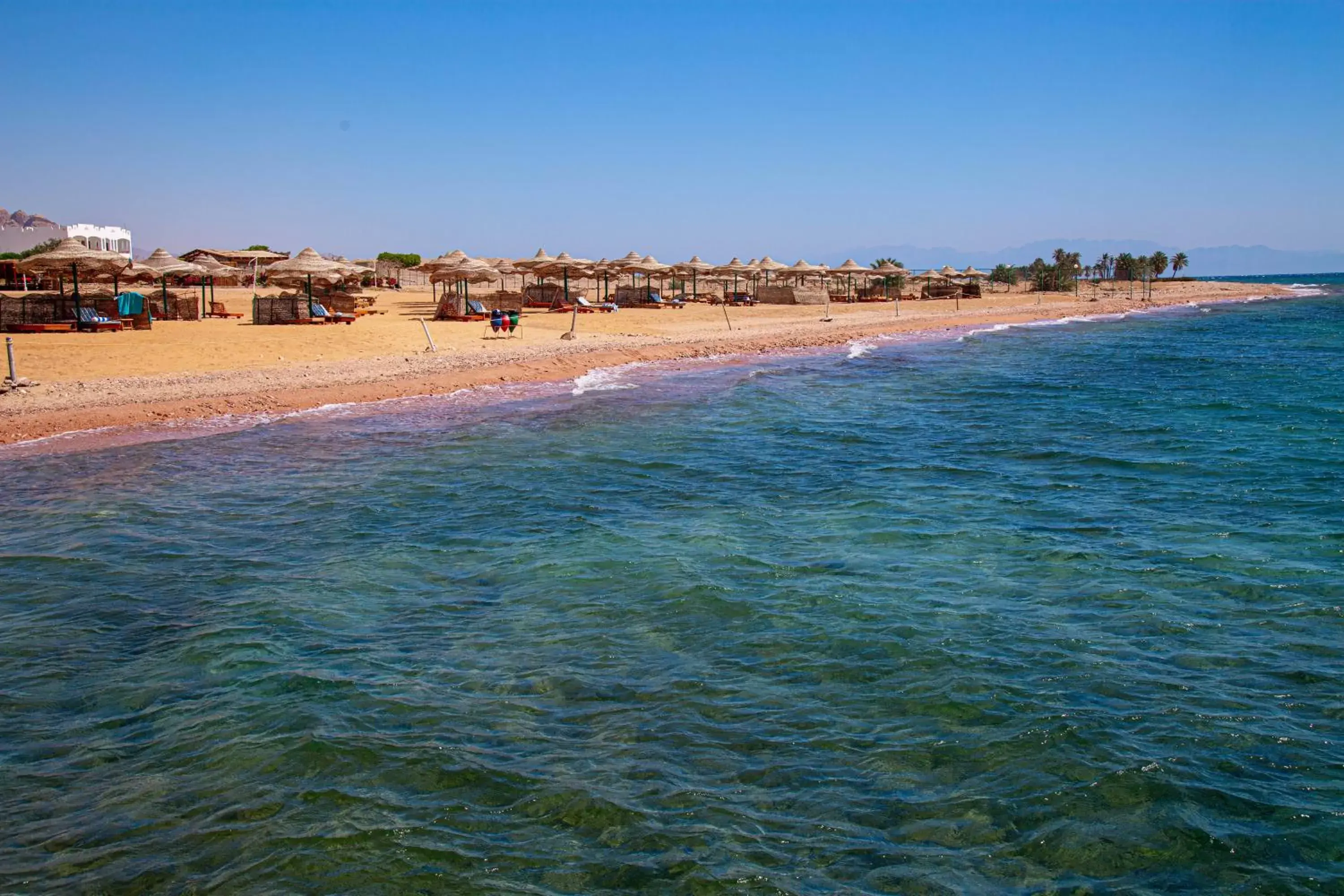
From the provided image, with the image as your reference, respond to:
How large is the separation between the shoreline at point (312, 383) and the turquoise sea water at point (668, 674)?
7.03 ft

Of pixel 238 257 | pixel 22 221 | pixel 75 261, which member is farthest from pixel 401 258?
pixel 22 221

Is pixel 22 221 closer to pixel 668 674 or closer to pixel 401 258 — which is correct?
pixel 401 258

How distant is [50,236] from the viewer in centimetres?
6222

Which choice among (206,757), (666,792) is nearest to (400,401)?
(206,757)

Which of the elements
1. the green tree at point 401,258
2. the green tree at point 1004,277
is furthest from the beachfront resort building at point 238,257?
the green tree at point 1004,277

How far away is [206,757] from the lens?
5262mm

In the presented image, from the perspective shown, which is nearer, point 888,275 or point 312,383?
point 312,383

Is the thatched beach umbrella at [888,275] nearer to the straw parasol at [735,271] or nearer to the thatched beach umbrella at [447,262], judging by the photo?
the straw parasol at [735,271]

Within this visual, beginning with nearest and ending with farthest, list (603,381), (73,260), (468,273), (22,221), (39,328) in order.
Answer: (603,381), (39,328), (73,260), (468,273), (22,221)

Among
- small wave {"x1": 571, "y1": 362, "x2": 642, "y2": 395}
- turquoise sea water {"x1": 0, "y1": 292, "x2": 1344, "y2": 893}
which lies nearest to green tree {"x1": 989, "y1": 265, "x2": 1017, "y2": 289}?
small wave {"x1": 571, "y1": 362, "x2": 642, "y2": 395}

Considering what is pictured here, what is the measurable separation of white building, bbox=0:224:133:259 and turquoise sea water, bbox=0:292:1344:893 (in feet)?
196

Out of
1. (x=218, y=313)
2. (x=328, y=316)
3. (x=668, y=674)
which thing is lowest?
(x=668, y=674)

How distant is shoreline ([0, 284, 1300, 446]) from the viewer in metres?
14.8

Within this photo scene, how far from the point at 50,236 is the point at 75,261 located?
48.1m
